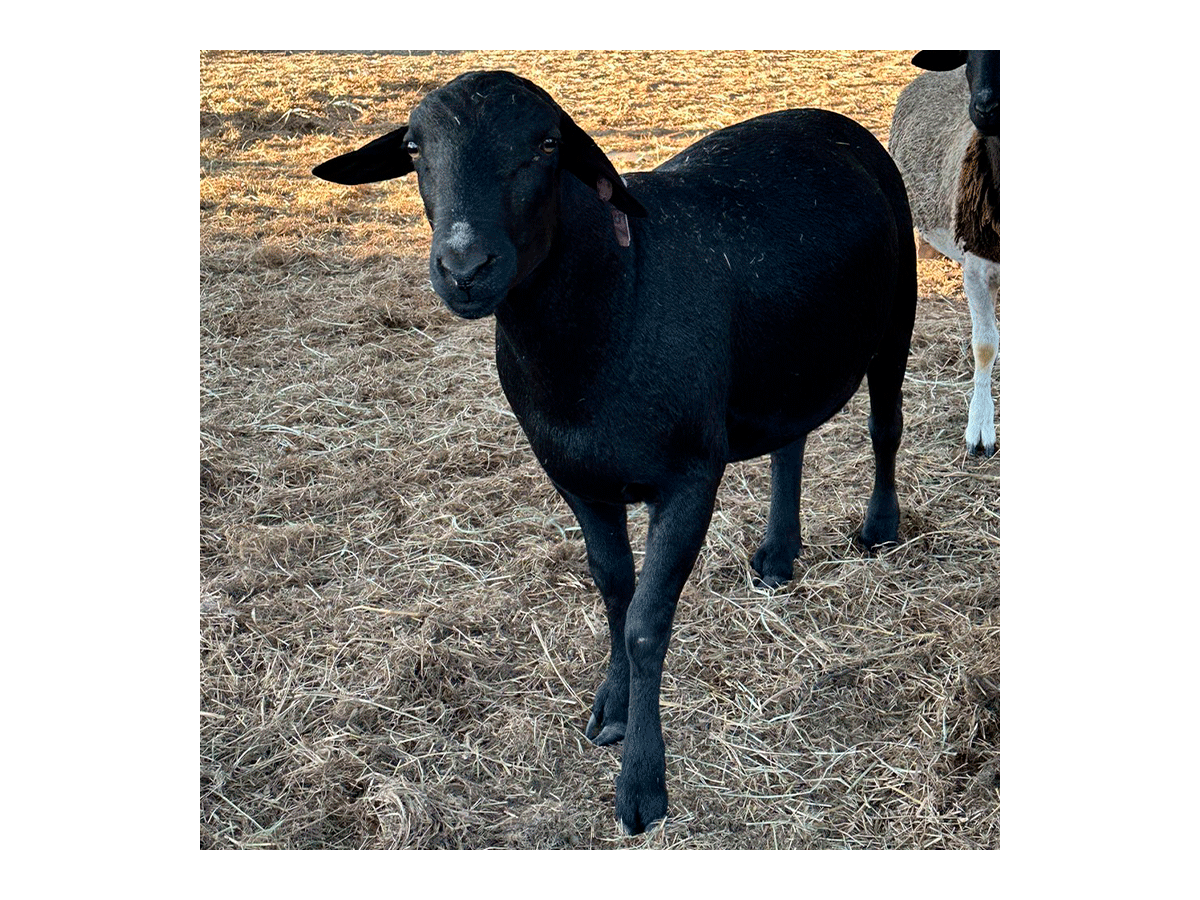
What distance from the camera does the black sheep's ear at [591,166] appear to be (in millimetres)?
2859

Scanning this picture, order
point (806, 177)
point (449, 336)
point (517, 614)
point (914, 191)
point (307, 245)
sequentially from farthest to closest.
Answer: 1. point (307, 245)
2. point (449, 336)
3. point (914, 191)
4. point (517, 614)
5. point (806, 177)

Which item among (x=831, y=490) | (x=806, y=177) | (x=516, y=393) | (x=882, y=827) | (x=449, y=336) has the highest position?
(x=806, y=177)

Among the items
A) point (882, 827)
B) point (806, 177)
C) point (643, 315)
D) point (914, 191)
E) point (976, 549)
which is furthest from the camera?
point (914, 191)

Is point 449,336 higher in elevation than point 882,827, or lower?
higher

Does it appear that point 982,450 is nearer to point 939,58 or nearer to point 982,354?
point 982,354

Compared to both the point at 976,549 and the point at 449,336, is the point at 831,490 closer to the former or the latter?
the point at 976,549

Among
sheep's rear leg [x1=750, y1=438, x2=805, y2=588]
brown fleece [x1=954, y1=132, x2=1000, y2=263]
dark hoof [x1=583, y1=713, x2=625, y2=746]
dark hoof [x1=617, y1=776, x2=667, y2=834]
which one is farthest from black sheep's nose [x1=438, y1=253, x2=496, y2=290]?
brown fleece [x1=954, y1=132, x2=1000, y2=263]

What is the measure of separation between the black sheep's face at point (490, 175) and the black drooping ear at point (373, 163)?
154 millimetres

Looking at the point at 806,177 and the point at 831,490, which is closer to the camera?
the point at 806,177

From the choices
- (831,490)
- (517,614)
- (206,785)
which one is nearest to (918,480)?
(831,490)

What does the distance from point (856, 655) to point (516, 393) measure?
1682mm

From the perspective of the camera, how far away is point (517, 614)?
174 inches

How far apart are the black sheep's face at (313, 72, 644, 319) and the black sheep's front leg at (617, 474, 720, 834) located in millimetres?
809

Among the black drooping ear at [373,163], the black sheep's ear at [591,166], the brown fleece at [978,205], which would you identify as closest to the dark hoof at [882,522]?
the brown fleece at [978,205]
